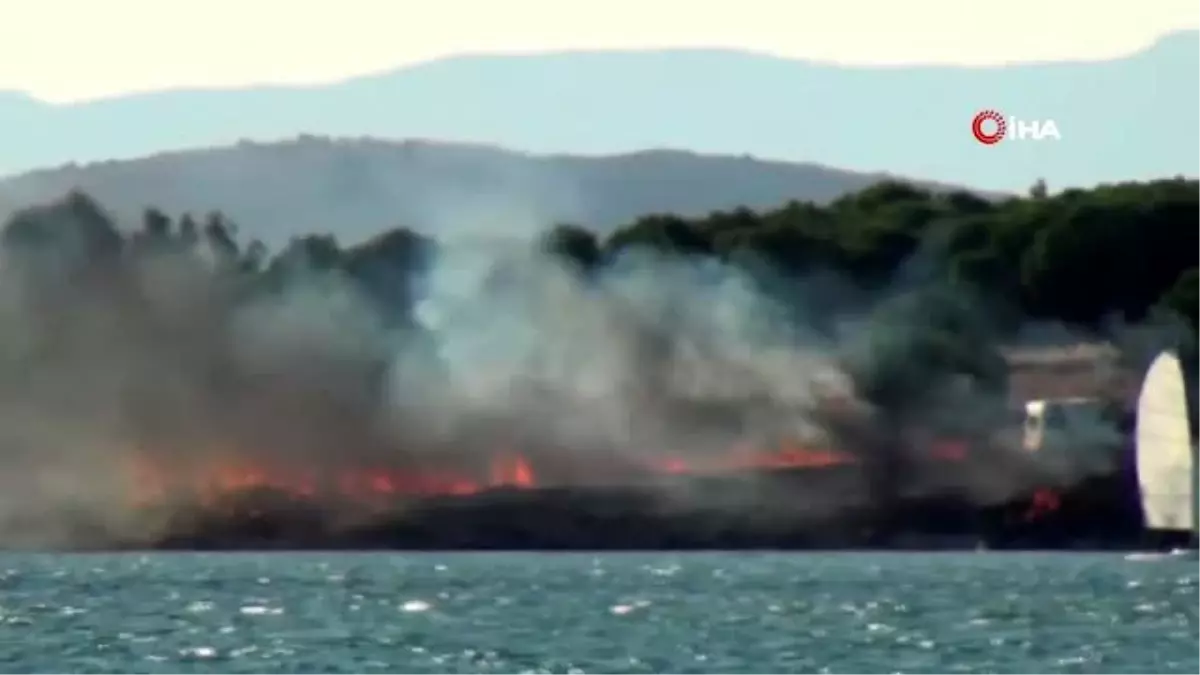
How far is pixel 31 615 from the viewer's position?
114m

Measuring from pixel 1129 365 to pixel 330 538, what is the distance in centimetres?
4527

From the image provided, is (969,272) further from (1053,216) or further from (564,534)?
(564,534)

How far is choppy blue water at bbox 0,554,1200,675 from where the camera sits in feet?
294

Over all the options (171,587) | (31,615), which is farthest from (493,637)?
(171,587)

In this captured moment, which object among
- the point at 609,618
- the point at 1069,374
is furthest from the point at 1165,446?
the point at 609,618

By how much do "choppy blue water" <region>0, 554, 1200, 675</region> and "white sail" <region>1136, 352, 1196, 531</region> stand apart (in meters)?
3.74

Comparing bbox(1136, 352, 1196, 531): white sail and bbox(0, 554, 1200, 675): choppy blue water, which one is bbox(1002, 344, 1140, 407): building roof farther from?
bbox(0, 554, 1200, 675): choppy blue water

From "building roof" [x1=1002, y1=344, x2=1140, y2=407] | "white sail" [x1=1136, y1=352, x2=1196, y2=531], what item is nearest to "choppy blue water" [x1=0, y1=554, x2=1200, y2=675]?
"white sail" [x1=1136, y1=352, x2=1196, y2=531]

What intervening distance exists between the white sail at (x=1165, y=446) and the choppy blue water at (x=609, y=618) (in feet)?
12.3

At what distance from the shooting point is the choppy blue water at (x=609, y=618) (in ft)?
294

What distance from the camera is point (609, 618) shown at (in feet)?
360

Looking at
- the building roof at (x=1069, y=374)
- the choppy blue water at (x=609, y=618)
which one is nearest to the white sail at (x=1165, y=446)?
the choppy blue water at (x=609, y=618)

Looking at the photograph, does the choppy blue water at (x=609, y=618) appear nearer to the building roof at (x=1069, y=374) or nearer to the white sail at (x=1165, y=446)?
the white sail at (x=1165, y=446)

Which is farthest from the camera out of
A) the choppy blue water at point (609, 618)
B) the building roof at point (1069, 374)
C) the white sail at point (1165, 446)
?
the building roof at point (1069, 374)
